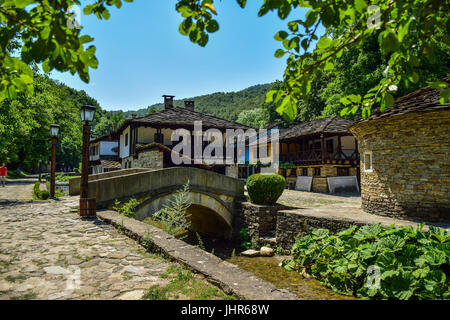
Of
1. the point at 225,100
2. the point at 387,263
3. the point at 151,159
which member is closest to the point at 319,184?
the point at 151,159

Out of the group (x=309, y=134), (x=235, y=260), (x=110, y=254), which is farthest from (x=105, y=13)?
(x=309, y=134)

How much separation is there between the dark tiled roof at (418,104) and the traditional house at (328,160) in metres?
10.7

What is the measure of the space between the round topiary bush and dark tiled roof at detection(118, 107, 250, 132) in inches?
405

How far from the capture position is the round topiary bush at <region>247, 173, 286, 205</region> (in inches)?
470

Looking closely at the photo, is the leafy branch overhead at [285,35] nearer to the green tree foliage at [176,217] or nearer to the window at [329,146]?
the green tree foliage at [176,217]

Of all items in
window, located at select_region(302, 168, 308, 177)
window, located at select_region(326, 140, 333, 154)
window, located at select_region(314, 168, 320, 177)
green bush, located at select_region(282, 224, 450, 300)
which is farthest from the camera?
window, located at select_region(302, 168, 308, 177)

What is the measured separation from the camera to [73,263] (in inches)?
140

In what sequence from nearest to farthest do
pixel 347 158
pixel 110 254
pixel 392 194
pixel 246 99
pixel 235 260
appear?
pixel 110 254, pixel 392 194, pixel 235 260, pixel 347 158, pixel 246 99

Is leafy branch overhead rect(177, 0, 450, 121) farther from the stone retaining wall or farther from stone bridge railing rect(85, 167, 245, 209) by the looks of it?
stone bridge railing rect(85, 167, 245, 209)

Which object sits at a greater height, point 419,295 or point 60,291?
point 60,291

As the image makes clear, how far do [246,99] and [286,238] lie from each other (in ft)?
298

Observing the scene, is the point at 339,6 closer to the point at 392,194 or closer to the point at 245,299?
the point at 245,299

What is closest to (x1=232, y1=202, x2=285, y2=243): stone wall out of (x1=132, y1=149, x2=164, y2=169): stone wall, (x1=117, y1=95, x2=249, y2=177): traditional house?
(x1=132, y1=149, x2=164, y2=169): stone wall

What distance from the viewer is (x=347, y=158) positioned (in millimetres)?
21031
